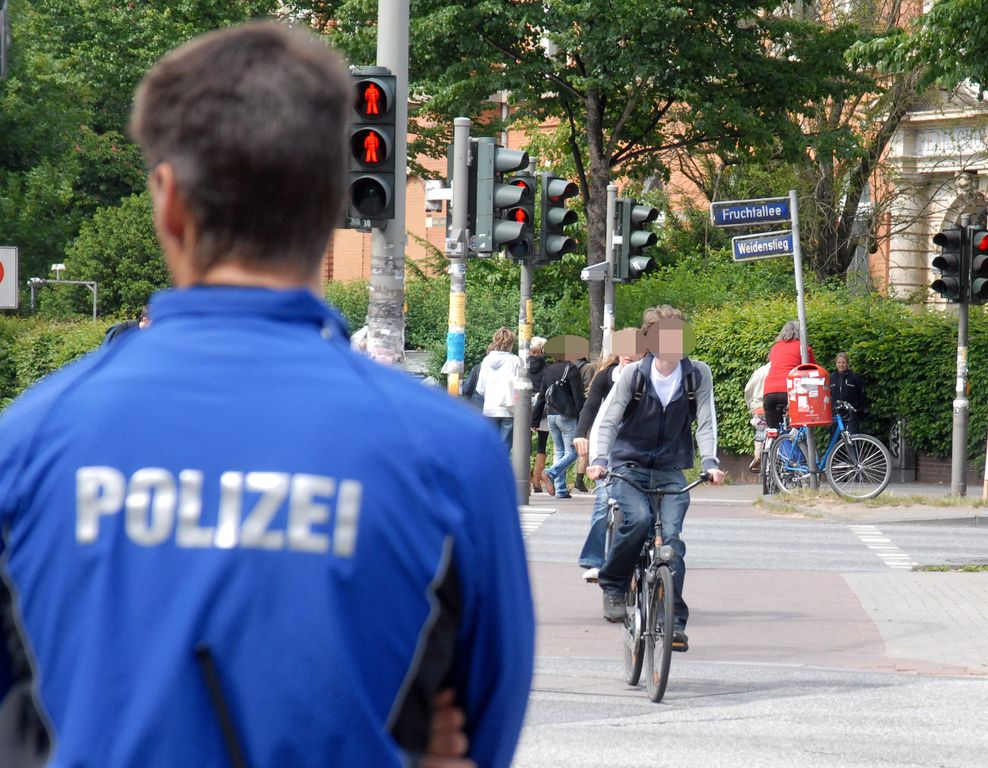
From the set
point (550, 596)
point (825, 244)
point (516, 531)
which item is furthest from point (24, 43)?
point (516, 531)

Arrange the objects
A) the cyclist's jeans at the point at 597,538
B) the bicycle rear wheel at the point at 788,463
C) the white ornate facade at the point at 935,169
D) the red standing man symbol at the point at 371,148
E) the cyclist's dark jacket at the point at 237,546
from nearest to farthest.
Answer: the cyclist's dark jacket at the point at 237,546 < the red standing man symbol at the point at 371,148 < the cyclist's jeans at the point at 597,538 < the bicycle rear wheel at the point at 788,463 < the white ornate facade at the point at 935,169

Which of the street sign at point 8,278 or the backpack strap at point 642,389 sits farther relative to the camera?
the street sign at point 8,278

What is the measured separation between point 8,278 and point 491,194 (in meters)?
Result: 6.77

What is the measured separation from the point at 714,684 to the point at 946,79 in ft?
41.8

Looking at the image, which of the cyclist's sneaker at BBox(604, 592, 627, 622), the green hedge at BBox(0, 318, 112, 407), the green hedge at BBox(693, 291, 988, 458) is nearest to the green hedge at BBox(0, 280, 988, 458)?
the green hedge at BBox(693, 291, 988, 458)

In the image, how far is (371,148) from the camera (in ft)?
32.7

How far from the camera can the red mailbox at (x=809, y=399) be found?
1938 centimetres

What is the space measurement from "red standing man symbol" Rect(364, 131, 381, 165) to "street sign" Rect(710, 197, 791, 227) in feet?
27.5

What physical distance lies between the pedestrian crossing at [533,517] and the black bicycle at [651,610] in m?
7.37

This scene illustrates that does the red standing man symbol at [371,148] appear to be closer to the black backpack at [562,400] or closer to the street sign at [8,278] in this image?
the street sign at [8,278]

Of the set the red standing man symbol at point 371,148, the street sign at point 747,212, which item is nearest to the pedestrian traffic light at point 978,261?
the street sign at point 747,212

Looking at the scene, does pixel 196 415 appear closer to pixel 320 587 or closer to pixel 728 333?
pixel 320 587

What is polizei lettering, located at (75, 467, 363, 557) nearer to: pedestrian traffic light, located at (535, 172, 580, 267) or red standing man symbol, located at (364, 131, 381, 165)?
red standing man symbol, located at (364, 131, 381, 165)

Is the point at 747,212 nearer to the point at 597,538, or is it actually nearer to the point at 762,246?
the point at 762,246
